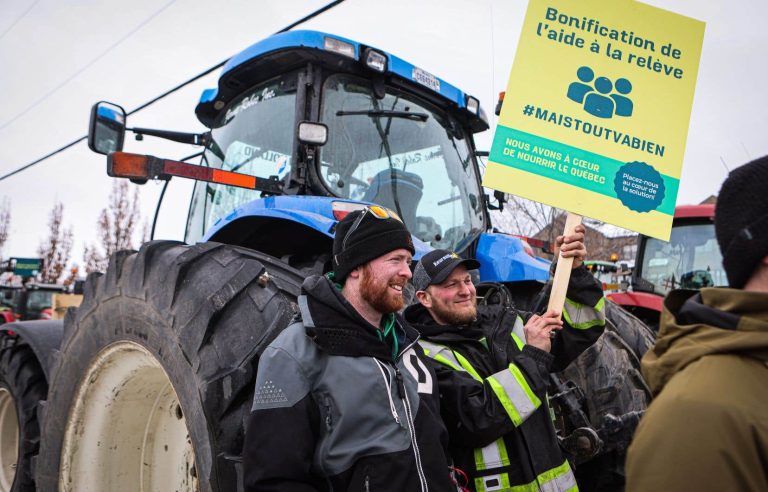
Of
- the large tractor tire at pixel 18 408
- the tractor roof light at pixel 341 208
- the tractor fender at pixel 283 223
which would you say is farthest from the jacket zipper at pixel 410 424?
the large tractor tire at pixel 18 408

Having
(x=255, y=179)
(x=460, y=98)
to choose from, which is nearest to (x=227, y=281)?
(x=255, y=179)

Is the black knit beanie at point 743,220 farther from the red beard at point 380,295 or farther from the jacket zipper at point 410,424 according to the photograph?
the red beard at point 380,295

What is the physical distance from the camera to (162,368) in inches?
97.3

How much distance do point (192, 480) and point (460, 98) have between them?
2801 mm

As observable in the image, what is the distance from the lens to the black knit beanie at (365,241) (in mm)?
2135

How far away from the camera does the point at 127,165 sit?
9.77 ft

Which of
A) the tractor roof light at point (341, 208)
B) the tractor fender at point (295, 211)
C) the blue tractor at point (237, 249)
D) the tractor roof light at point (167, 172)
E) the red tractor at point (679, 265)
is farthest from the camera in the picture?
the red tractor at point (679, 265)

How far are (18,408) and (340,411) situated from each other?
3238 millimetres

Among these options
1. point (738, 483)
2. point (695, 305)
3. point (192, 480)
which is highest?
point (695, 305)

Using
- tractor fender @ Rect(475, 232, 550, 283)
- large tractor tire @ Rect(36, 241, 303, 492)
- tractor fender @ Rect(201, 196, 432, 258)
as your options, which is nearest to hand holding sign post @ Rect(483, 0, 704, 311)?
tractor fender @ Rect(201, 196, 432, 258)

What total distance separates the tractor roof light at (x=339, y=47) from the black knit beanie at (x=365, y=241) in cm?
144

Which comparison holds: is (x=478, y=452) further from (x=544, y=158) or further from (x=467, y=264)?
(x=544, y=158)

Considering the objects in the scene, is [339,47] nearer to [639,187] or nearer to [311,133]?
[311,133]

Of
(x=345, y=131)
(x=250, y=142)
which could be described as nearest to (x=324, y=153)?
(x=345, y=131)
